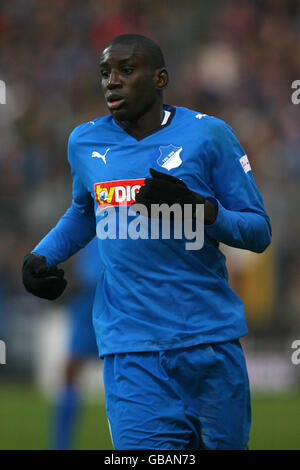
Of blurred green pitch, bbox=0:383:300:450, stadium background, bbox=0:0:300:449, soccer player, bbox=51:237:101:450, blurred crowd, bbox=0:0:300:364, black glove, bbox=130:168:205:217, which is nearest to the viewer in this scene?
black glove, bbox=130:168:205:217

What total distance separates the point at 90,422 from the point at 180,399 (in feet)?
15.3

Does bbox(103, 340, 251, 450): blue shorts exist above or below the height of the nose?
below

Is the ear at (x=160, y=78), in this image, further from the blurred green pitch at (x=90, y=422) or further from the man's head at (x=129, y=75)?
the blurred green pitch at (x=90, y=422)

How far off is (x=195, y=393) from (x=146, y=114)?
3.44 ft

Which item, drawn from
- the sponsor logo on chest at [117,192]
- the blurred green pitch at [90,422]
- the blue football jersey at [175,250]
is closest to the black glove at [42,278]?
the blue football jersey at [175,250]

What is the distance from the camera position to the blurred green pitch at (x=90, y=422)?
6.25 meters

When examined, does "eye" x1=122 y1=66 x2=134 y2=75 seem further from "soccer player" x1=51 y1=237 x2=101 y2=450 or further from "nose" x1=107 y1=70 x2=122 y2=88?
"soccer player" x1=51 y1=237 x2=101 y2=450

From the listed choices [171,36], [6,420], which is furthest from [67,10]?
[6,420]

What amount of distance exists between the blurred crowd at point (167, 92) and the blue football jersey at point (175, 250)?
6.15m

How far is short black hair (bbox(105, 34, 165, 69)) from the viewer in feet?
10.4

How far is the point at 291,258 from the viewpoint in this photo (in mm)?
9469

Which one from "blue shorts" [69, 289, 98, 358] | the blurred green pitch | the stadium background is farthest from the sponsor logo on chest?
the stadium background

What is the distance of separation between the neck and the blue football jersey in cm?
4
